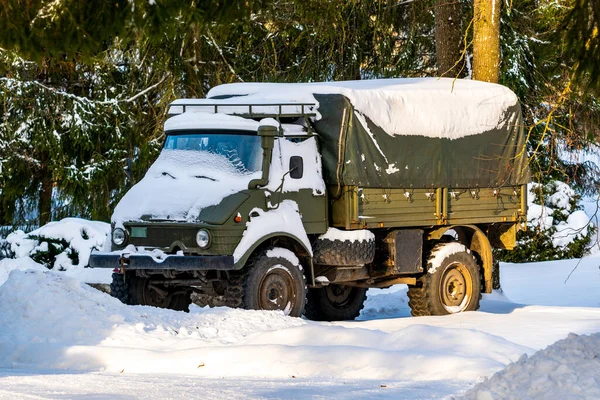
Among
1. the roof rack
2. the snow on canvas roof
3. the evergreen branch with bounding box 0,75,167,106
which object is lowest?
the roof rack

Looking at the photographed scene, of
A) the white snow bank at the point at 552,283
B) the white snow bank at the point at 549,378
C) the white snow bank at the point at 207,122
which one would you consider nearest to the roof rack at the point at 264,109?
the white snow bank at the point at 207,122

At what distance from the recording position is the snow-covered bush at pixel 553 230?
24641 millimetres

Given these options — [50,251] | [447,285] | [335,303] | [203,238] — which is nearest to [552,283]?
[447,285]

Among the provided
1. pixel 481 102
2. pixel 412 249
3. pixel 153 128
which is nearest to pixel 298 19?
pixel 153 128

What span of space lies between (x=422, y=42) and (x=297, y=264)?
38.6 feet

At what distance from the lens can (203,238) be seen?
13250 mm

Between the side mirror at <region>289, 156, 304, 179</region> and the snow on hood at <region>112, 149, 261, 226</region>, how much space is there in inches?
20.8

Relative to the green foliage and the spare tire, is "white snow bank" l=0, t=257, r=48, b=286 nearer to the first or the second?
the green foliage

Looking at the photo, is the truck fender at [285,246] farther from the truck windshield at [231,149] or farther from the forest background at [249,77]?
the forest background at [249,77]

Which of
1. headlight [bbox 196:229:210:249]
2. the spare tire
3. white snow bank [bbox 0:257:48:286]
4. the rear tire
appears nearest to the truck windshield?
headlight [bbox 196:229:210:249]

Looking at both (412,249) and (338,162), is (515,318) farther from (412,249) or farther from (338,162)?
(338,162)

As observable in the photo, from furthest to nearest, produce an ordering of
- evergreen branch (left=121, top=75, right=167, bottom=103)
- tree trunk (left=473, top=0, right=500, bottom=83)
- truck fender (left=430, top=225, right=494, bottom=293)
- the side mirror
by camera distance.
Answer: evergreen branch (left=121, top=75, right=167, bottom=103), tree trunk (left=473, top=0, right=500, bottom=83), truck fender (left=430, top=225, right=494, bottom=293), the side mirror

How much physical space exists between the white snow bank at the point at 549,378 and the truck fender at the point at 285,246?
516 cm

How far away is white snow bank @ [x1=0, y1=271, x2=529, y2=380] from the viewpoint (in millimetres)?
10328
